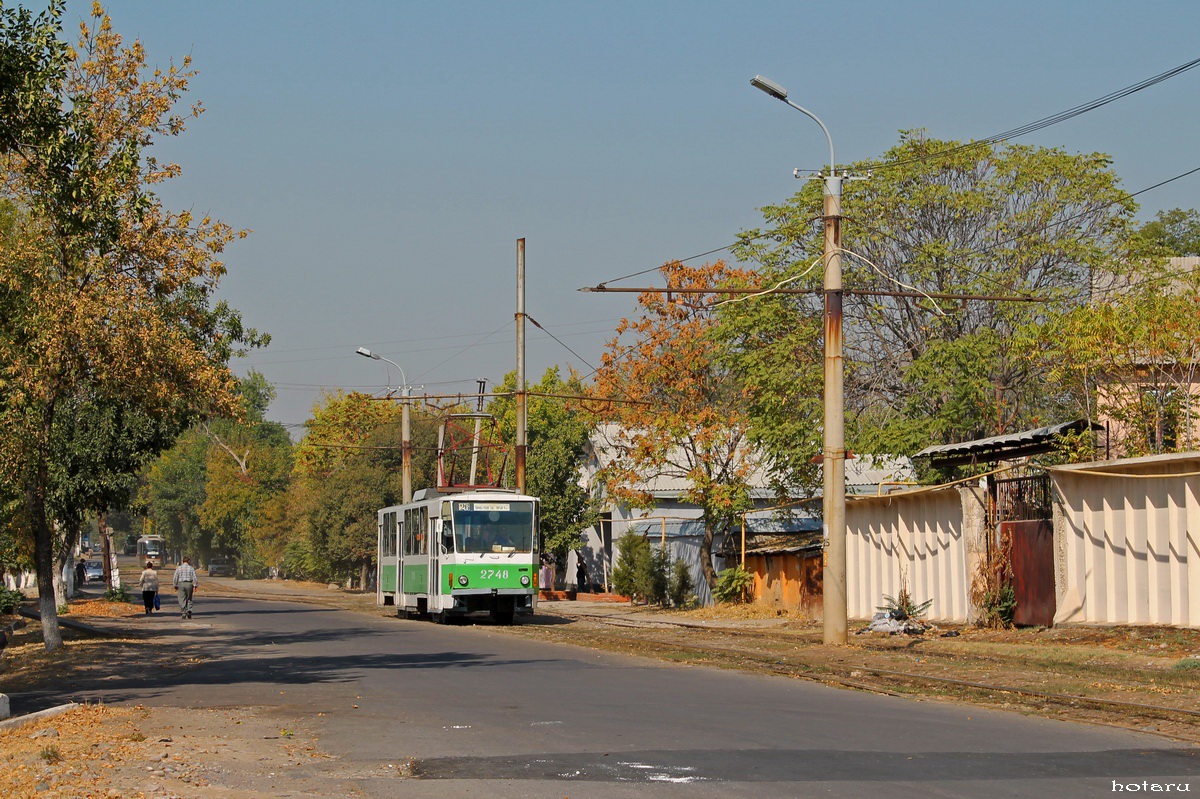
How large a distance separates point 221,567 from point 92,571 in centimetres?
2162

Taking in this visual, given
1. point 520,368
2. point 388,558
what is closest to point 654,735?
point 520,368

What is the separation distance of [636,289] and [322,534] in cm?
5181

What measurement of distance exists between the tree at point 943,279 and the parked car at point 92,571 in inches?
2932

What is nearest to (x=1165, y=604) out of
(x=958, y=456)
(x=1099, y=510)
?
(x=1099, y=510)

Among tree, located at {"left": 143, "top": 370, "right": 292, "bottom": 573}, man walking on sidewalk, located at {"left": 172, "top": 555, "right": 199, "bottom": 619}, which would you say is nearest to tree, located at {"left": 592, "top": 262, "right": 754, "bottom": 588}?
man walking on sidewalk, located at {"left": 172, "top": 555, "right": 199, "bottom": 619}

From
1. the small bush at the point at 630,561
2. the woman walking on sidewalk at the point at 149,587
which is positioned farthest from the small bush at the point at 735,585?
the woman walking on sidewalk at the point at 149,587

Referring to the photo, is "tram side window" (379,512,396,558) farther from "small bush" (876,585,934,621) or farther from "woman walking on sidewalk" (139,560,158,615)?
"small bush" (876,585,934,621)

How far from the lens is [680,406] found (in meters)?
39.9

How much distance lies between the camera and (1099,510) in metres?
20.8

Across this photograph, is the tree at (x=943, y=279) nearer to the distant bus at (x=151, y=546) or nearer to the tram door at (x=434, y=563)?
the tram door at (x=434, y=563)

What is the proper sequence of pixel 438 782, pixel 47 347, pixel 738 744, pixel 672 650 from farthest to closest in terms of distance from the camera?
pixel 672 650
pixel 47 347
pixel 738 744
pixel 438 782

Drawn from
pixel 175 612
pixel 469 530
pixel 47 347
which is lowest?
pixel 175 612

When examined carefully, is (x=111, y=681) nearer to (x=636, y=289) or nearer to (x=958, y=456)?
(x=636, y=289)

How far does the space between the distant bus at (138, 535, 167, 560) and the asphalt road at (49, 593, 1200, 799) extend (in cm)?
11114
